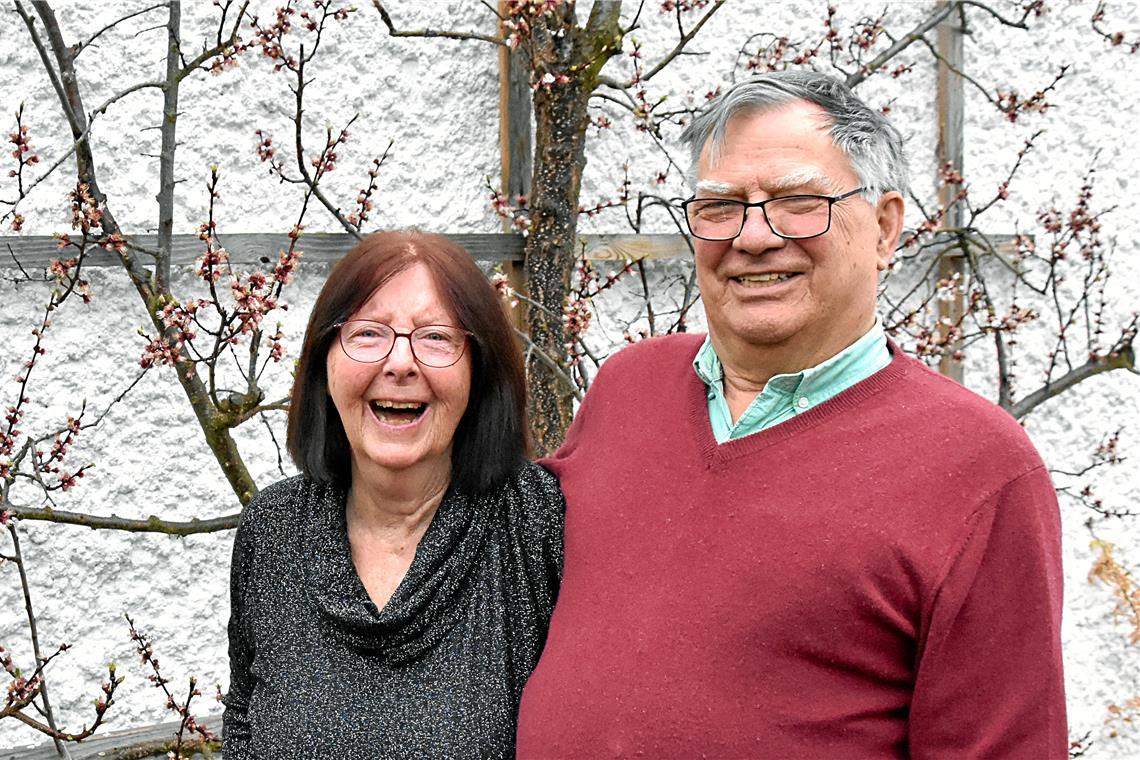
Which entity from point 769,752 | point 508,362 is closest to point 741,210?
point 508,362

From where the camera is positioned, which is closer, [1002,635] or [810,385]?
[1002,635]

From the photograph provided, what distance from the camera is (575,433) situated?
2234 mm

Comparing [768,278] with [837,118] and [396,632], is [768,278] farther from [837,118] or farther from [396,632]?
[396,632]

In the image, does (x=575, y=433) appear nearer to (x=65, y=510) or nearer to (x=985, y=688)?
(x=985, y=688)

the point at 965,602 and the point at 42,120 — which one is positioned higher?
the point at 42,120

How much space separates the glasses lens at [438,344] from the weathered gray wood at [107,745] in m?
1.56

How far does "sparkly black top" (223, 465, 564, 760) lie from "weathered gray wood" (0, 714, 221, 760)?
1.03m

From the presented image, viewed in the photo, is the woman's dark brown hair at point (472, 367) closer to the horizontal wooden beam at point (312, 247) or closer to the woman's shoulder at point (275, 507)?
the woman's shoulder at point (275, 507)

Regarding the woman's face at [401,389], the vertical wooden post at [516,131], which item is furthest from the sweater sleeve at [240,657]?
the vertical wooden post at [516,131]

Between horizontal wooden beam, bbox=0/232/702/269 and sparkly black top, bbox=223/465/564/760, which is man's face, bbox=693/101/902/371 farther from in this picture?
horizontal wooden beam, bbox=0/232/702/269

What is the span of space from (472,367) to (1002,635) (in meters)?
0.91

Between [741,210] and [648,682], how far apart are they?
669 millimetres

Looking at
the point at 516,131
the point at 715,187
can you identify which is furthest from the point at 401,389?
the point at 516,131

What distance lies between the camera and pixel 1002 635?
1.55m
